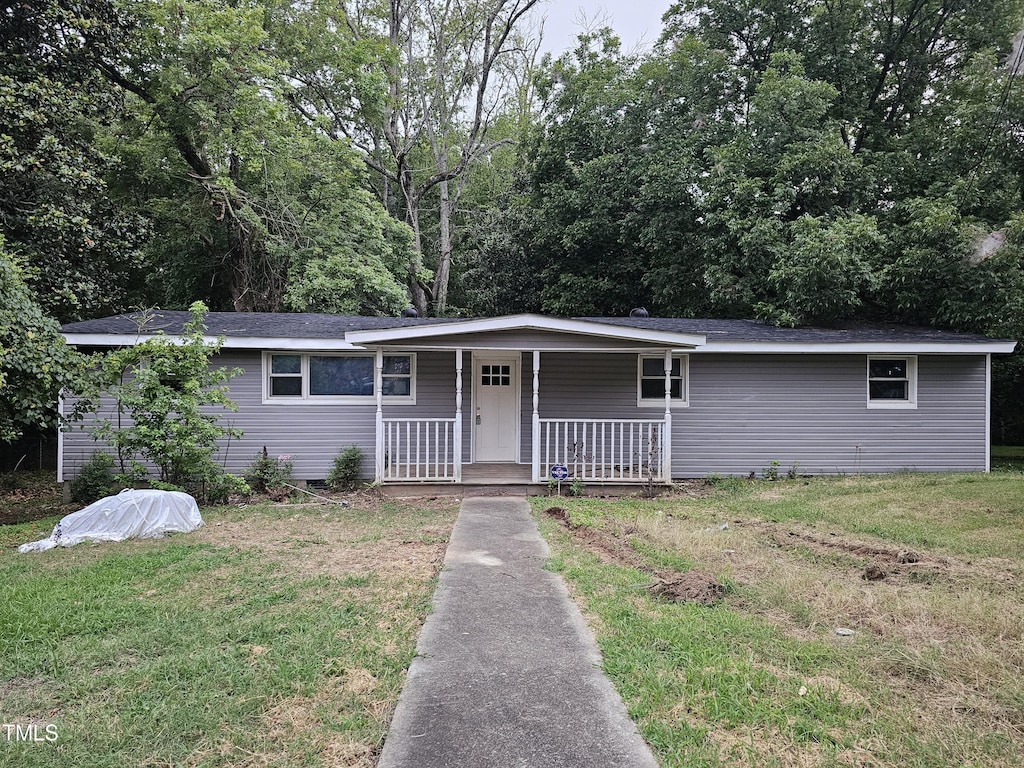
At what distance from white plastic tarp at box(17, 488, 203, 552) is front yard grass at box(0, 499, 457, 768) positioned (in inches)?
11.0

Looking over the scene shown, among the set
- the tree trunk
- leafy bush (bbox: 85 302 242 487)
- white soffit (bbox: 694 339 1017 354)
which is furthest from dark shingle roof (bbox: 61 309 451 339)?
the tree trunk

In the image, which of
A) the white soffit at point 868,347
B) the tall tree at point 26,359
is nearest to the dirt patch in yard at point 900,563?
the white soffit at point 868,347

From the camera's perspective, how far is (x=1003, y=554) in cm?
532

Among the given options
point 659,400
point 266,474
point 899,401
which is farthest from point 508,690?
point 899,401

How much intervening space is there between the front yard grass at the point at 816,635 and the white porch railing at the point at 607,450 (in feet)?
7.19

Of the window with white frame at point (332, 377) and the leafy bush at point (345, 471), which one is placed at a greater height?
the window with white frame at point (332, 377)

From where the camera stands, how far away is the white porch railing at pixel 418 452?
30.2 ft

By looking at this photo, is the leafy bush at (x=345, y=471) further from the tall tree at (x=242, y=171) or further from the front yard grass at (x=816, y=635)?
the tall tree at (x=242, y=171)

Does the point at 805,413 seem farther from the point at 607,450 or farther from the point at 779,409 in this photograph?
the point at 607,450

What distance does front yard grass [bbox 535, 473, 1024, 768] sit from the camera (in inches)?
97.0

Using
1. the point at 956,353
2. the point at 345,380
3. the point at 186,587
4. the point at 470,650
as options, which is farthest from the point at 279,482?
the point at 956,353

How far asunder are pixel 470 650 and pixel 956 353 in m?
10.8

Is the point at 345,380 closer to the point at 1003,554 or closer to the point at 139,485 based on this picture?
Result: the point at 139,485

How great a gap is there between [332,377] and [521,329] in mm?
3500
